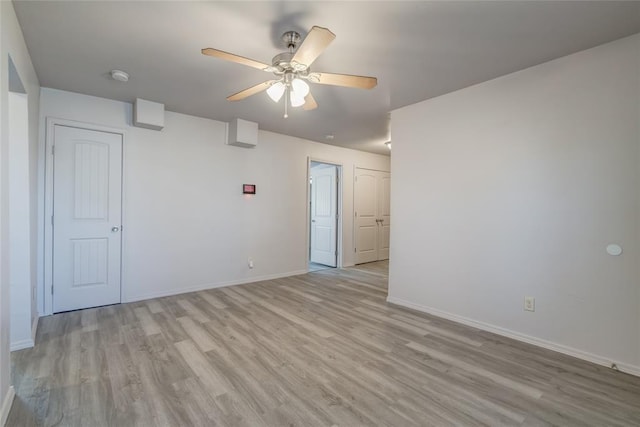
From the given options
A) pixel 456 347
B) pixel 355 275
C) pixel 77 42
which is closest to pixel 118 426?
pixel 456 347

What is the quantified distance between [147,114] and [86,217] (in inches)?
53.4

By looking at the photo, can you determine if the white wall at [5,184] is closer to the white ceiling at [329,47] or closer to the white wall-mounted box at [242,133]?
the white ceiling at [329,47]

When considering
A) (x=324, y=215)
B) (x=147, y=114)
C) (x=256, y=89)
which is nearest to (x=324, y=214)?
(x=324, y=215)

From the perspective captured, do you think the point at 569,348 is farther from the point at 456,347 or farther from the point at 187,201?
the point at 187,201

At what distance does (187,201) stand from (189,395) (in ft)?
8.89

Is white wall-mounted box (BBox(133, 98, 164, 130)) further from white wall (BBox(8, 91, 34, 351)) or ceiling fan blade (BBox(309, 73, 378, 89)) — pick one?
ceiling fan blade (BBox(309, 73, 378, 89))

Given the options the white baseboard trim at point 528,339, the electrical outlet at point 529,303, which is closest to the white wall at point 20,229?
the white baseboard trim at point 528,339

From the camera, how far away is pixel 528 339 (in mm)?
2631

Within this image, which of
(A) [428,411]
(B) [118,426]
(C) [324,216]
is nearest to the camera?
(B) [118,426]

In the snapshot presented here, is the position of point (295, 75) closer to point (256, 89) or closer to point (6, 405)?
point (256, 89)

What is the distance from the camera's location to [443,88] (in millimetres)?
3062

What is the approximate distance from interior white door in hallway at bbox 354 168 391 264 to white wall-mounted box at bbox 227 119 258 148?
97.1 inches

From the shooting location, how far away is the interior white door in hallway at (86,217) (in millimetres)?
3234

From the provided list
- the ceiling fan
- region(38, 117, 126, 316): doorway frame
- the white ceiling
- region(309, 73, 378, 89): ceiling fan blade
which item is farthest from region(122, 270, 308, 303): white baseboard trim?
region(309, 73, 378, 89): ceiling fan blade
